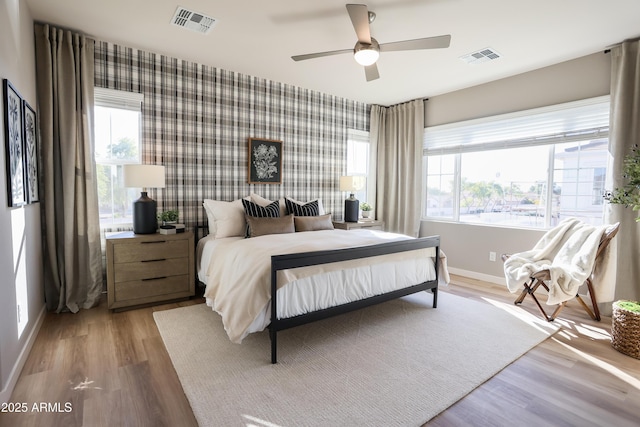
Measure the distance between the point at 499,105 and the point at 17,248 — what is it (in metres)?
5.01

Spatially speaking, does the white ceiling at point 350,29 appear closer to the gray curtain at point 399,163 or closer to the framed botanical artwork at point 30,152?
the framed botanical artwork at point 30,152

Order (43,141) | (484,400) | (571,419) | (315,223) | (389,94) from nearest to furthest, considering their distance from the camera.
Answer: (571,419)
(484,400)
(43,141)
(315,223)
(389,94)

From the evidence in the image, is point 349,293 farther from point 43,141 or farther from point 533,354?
point 43,141

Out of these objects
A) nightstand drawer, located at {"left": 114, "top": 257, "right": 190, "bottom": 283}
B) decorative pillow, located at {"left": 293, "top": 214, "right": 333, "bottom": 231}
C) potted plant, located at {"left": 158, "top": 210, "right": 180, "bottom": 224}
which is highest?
potted plant, located at {"left": 158, "top": 210, "right": 180, "bottom": 224}

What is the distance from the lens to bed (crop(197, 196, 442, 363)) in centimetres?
223

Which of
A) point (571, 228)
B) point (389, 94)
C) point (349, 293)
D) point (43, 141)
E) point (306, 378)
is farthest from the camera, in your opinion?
point (389, 94)

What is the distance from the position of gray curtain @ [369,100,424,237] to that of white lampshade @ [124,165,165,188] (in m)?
3.50

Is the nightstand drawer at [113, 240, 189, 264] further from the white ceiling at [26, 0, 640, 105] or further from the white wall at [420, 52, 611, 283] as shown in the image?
the white wall at [420, 52, 611, 283]

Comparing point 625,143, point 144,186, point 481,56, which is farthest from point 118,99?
point 625,143

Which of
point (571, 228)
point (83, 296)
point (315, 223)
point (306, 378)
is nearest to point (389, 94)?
point (315, 223)

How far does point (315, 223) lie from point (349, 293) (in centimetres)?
145

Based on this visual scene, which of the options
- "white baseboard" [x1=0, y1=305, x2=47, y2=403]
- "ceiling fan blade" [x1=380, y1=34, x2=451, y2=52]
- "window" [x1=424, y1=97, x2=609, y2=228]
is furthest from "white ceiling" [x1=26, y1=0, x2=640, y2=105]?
"white baseboard" [x1=0, y1=305, x2=47, y2=403]

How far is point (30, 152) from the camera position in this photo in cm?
255

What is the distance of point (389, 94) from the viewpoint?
15.9ft
